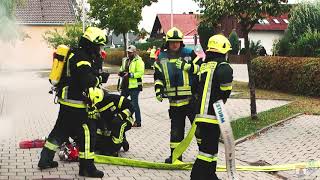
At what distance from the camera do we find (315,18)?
21.9 metres

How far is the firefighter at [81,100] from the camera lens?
24.4 feet

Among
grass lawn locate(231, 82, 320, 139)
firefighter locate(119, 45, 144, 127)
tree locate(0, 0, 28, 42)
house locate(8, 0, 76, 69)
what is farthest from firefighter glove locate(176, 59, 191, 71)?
firefighter locate(119, 45, 144, 127)

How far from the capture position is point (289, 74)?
62.8 feet

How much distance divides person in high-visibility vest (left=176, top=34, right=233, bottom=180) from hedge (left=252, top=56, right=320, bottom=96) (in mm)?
11144

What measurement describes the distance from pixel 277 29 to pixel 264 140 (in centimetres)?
4353

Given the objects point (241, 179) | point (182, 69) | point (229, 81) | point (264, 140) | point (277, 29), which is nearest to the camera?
point (229, 81)

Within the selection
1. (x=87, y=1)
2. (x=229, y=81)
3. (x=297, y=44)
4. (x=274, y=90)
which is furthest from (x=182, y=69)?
(x=87, y=1)

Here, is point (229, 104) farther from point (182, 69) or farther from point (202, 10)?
point (182, 69)

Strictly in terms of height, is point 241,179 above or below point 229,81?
below

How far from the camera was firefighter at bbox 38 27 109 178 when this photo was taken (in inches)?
292

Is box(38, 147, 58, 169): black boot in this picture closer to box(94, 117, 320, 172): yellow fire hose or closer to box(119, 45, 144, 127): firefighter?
box(94, 117, 320, 172): yellow fire hose

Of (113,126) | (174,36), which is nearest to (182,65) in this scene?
(174,36)

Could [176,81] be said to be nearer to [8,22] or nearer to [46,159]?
[46,159]

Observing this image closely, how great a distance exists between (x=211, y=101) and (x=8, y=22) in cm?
286
